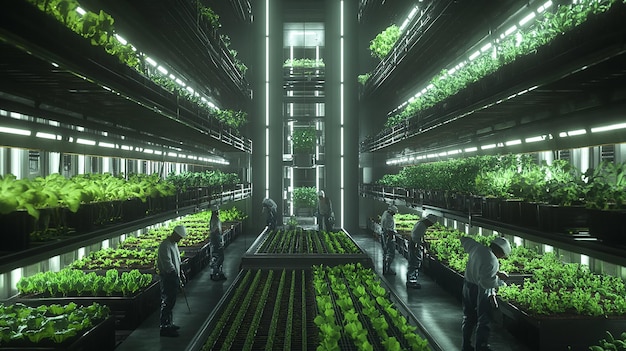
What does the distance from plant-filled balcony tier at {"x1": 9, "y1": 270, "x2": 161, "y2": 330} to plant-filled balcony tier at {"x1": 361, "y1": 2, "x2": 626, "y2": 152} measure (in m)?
4.30

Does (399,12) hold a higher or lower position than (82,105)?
higher

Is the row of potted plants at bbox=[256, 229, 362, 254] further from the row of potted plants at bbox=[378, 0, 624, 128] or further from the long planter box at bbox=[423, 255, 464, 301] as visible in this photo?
the row of potted plants at bbox=[378, 0, 624, 128]

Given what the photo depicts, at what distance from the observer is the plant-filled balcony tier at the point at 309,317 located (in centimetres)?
318

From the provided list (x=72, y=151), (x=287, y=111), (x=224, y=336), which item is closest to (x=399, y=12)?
(x=287, y=111)

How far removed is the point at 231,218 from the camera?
13633mm

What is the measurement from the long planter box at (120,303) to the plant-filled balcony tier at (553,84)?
168 inches

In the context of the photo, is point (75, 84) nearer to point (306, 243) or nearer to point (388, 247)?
point (306, 243)

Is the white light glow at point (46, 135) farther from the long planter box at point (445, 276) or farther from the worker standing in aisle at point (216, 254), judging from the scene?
the long planter box at point (445, 276)

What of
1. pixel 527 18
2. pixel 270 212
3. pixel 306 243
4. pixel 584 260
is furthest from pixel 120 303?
pixel 270 212

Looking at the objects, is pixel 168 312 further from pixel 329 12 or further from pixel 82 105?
pixel 329 12

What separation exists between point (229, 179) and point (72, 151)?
14.8 feet

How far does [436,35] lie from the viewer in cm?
841

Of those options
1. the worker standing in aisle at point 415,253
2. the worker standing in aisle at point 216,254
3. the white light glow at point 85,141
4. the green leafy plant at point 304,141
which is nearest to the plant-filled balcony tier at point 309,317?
the worker standing in aisle at point 415,253

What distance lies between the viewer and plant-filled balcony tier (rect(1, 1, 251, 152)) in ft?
7.39
